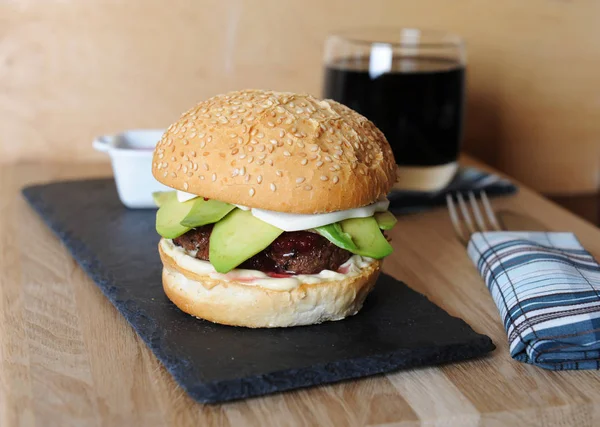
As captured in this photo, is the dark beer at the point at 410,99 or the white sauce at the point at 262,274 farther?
the dark beer at the point at 410,99

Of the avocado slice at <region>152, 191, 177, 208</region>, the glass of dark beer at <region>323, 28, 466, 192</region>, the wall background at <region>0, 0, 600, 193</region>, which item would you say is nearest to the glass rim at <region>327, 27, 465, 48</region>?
the glass of dark beer at <region>323, 28, 466, 192</region>

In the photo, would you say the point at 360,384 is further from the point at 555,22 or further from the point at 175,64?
the point at 555,22

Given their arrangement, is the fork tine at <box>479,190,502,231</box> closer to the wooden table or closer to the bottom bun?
the wooden table

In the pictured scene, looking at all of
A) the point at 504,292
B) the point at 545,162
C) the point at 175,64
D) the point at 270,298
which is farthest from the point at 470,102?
the point at 270,298

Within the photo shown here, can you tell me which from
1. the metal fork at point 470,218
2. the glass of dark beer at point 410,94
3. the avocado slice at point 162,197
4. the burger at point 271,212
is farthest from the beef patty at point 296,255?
the glass of dark beer at point 410,94

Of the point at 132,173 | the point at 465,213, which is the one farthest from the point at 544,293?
the point at 132,173

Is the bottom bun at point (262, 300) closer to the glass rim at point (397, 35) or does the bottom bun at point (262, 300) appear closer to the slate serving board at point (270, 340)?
the slate serving board at point (270, 340)

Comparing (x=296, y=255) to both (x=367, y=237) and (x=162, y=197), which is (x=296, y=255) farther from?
(x=162, y=197)
